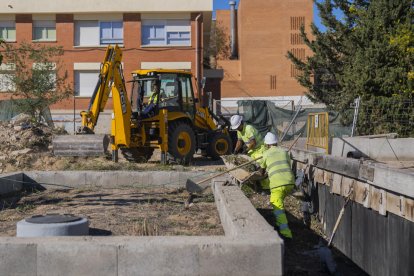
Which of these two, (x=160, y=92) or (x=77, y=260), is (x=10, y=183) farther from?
(x=160, y=92)

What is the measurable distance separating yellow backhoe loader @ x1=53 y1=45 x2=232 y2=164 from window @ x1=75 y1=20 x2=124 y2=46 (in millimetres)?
15162

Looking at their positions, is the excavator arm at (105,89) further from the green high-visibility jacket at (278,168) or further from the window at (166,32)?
the window at (166,32)

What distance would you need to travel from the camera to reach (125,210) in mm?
9125

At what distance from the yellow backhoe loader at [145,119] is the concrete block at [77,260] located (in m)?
9.72

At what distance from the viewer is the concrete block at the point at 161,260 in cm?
490

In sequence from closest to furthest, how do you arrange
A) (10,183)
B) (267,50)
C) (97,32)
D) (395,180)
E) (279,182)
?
1. (395,180)
2. (279,182)
3. (10,183)
4. (97,32)
5. (267,50)

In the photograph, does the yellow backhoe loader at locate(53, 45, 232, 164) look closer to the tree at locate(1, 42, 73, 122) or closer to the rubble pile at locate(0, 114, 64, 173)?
the rubble pile at locate(0, 114, 64, 173)

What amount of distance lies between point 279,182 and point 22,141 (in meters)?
Answer: 13.1

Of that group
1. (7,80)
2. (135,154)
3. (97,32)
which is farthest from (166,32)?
(135,154)

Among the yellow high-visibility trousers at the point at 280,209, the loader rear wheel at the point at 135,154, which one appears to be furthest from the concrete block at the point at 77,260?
the loader rear wheel at the point at 135,154

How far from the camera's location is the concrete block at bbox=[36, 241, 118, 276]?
16.2 feet

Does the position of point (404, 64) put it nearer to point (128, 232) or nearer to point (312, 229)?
point (312, 229)

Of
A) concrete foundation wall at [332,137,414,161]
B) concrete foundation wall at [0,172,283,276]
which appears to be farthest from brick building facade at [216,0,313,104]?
concrete foundation wall at [0,172,283,276]

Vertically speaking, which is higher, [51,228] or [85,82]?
[85,82]
